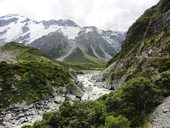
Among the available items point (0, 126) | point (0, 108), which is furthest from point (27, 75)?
point (0, 126)

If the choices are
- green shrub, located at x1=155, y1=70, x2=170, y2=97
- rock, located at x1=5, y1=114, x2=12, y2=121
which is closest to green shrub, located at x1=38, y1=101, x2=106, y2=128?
green shrub, located at x1=155, y1=70, x2=170, y2=97

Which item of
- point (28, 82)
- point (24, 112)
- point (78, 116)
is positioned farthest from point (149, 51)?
point (78, 116)

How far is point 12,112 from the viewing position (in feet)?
185

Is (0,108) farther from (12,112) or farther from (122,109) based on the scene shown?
(122,109)

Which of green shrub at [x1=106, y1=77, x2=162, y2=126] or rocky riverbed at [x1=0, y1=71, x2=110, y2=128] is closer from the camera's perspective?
green shrub at [x1=106, y1=77, x2=162, y2=126]

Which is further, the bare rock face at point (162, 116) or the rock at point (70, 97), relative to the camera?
the rock at point (70, 97)

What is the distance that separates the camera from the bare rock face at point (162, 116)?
3075 centimetres

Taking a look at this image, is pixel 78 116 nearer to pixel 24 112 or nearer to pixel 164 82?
pixel 164 82

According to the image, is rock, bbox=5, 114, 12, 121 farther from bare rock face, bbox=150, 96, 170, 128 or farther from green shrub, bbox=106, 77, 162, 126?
bare rock face, bbox=150, 96, 170, 128

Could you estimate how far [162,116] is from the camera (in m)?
32.2

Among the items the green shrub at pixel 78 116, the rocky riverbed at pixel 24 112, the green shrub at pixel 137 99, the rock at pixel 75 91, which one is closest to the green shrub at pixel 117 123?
the green shrub at pixel 78 116

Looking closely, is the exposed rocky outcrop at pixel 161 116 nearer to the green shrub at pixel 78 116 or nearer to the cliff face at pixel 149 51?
the green shrub at pixel 78 116

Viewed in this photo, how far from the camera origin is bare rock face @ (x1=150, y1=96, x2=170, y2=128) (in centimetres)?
3075

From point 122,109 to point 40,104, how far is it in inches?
1240
